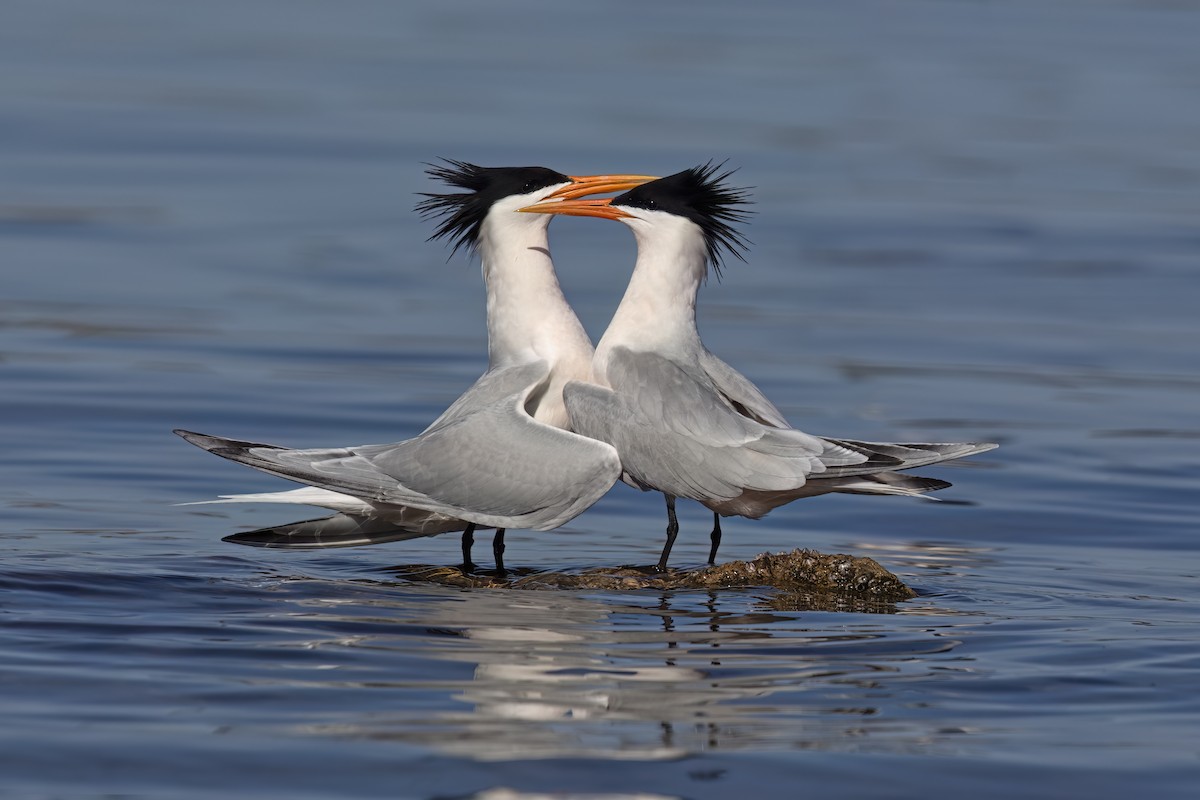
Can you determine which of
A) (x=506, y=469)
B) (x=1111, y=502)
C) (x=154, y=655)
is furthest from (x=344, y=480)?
(x=1111, y=502)

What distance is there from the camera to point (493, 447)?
920cm

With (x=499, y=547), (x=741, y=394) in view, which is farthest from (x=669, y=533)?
(x=499, y=547)

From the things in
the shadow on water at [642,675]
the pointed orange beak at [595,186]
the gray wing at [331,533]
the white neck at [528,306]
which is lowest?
the shadow on water at [642,675]

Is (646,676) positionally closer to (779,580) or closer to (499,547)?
(779,580)

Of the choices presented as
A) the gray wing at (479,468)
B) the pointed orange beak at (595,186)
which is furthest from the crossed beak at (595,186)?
the gray wing at (479,468)

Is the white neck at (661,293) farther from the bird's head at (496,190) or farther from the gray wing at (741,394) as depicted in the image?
the bird's head at (496,190)

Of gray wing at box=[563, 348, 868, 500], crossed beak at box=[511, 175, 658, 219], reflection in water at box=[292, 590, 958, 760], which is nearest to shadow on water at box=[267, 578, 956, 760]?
reflection in water at box=[292, 590, 958, 760]

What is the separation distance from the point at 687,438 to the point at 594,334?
6.03 meters

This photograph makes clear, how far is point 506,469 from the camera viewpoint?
30.0 ft

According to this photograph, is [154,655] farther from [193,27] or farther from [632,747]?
[193,27]

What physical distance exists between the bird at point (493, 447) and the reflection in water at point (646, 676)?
488 millimetres

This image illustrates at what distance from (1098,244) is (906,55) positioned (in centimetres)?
1483

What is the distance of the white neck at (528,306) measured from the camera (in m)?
9.86

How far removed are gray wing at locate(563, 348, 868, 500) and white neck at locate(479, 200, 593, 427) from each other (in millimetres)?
450
